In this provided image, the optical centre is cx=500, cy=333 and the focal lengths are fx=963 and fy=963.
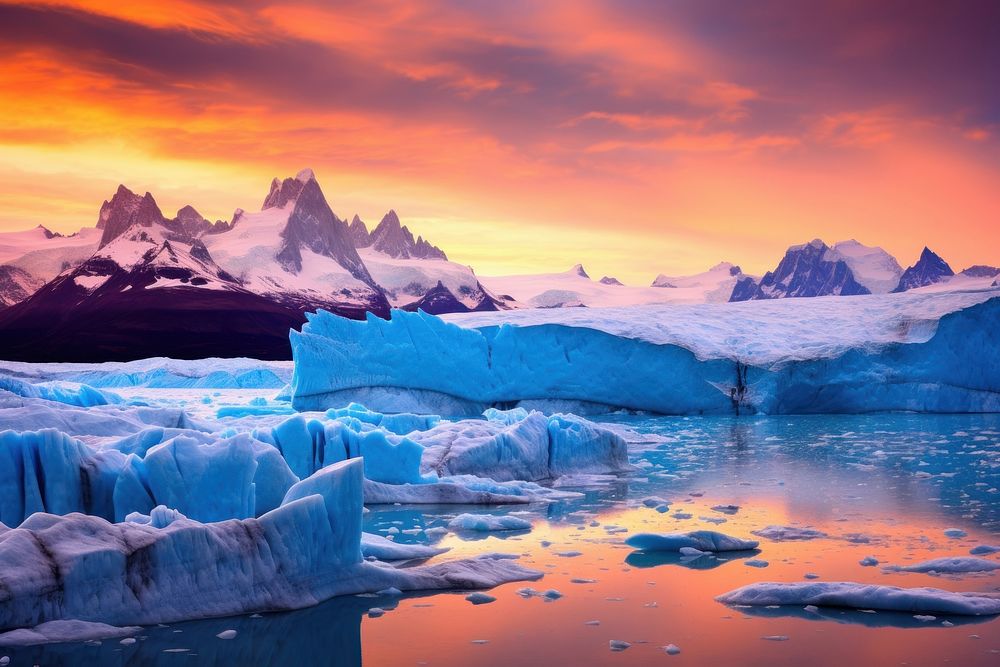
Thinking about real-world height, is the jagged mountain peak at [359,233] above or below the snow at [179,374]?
above

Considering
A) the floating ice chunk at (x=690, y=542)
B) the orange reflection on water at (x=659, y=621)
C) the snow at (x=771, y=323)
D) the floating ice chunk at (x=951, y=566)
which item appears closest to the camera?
the orange reflection on water at (x=659, y=621)

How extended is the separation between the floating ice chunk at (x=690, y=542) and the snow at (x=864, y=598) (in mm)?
1388

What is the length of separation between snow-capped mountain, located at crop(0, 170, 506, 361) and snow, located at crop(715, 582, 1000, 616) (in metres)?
63.2

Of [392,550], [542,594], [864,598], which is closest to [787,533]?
[864,598]

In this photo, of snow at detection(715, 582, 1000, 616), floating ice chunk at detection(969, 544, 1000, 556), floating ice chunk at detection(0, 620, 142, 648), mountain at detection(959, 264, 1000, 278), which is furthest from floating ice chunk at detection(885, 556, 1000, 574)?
mountain at detection(959, 264, 1000, 278)

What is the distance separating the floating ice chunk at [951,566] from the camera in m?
6.66

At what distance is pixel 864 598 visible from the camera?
19.0ft

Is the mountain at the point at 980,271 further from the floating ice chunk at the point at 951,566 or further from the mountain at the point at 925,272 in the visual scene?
the floating ice chunk at the point at 951,566

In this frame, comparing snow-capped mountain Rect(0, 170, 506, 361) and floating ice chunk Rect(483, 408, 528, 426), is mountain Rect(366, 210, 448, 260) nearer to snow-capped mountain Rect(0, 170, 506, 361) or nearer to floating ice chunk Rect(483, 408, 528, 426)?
snow-capped mountain Rect(0, 170, 506, 361)

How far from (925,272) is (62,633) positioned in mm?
86412

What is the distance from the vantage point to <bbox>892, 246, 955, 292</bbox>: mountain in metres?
79.4

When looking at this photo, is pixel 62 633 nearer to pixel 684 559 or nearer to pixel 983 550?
pixel 684 559

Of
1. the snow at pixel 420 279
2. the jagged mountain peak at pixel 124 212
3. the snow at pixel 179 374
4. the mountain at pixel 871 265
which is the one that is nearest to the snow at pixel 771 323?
the snow at pixel 179 374

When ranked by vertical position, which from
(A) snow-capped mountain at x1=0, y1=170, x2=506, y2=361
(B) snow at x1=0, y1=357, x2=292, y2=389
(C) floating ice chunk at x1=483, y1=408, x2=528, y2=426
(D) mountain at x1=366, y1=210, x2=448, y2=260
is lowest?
(B) snow at x1=0, y1=357, x2=292, y2=389
